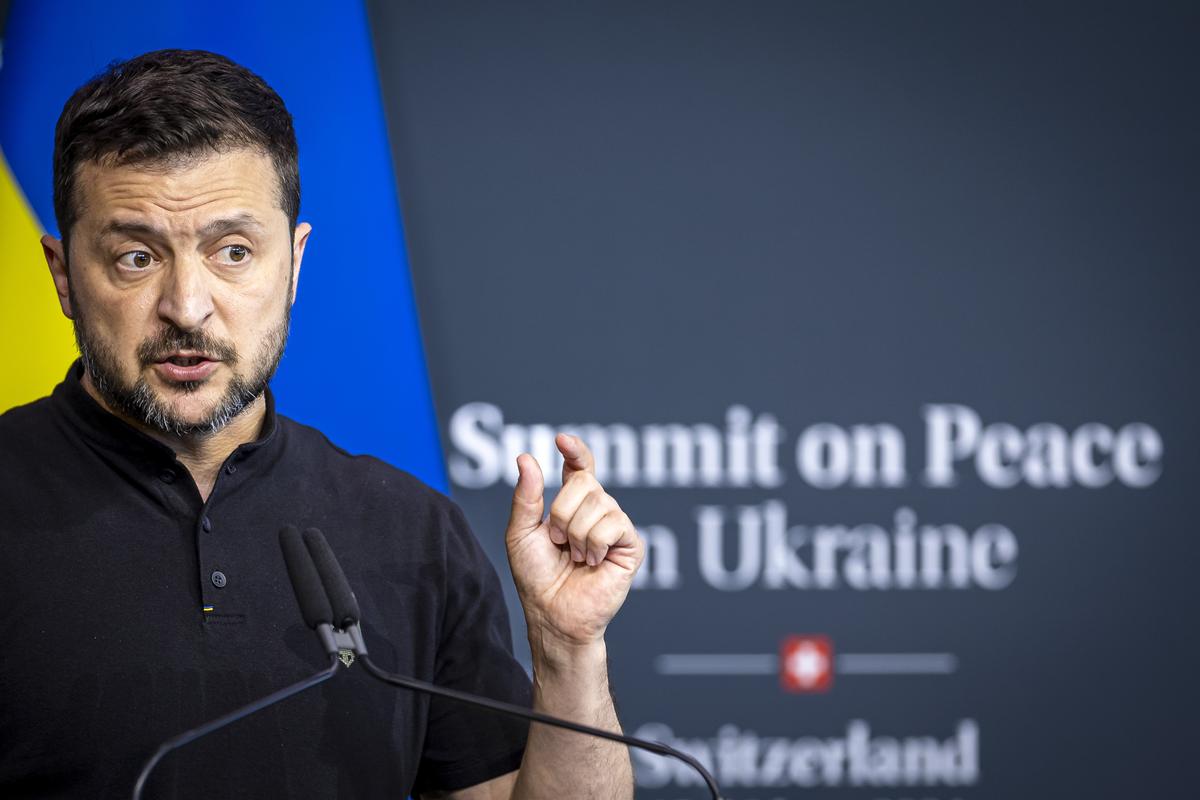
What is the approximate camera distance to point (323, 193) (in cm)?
213

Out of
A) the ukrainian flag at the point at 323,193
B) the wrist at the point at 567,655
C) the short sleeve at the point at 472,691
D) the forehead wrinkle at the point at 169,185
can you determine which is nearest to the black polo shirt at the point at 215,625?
the short sleeve at the point at 472,691

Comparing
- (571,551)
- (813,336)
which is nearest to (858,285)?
(813,336)

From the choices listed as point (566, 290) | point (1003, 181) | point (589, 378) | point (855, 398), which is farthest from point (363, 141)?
point (1003, 181)

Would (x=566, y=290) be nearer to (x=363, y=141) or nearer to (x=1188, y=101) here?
(x=363, y=141)

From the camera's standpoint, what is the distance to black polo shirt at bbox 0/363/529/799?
119cm

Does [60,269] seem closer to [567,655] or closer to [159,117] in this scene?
[159,117]

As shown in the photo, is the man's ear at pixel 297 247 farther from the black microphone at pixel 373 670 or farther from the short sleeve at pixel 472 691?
the black microphone at pixel 373 670

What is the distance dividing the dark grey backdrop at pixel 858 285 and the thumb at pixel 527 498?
0.85m

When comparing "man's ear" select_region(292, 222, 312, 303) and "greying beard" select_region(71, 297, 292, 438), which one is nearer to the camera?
"greying beard" select_region(71, 297, 292, 438)

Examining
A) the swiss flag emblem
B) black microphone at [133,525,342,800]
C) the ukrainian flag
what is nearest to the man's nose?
black microphone at [133,525,342,800]

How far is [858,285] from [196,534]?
1.30 m

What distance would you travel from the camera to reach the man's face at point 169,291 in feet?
4.07

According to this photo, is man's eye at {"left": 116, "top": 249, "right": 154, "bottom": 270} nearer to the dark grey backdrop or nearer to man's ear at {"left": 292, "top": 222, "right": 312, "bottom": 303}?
man's ear at {"left": 292, "top": 222, "right": 312, "bottom": 303}

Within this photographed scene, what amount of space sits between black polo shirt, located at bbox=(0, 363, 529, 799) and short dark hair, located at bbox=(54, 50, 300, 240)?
25 cm
